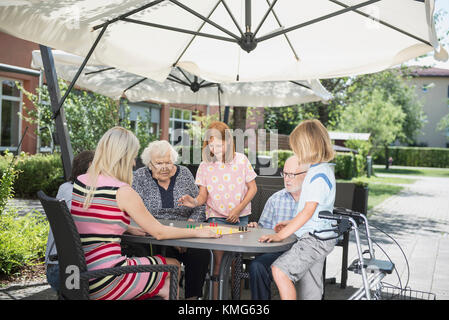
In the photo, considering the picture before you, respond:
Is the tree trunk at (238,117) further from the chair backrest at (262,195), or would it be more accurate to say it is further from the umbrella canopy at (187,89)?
the chair backrest at (262,195)

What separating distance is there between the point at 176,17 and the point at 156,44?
0.42 meters

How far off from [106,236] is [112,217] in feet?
0.42

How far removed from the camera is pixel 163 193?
4.59 metres

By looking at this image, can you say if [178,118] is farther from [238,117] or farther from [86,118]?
[238,117]

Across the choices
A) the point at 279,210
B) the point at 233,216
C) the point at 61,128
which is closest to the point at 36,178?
the point at 61,128

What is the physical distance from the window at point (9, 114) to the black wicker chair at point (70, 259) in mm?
13663

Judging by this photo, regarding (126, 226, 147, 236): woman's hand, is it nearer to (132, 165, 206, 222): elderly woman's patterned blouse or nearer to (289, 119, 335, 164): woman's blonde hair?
(132, 165, 206, 222): elderly woman's patterned blouse

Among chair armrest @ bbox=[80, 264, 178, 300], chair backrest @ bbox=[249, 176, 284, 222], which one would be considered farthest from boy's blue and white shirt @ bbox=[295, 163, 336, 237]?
chair backrest @ bbox=[249, 176, 284, 222]

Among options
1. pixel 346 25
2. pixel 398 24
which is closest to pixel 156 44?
pixel 346 25

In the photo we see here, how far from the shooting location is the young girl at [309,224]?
329cm

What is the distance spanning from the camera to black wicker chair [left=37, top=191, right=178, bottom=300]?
2.74 m

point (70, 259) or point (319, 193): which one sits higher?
point (319, 193)

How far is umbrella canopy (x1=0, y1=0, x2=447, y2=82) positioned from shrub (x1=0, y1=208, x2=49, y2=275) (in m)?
2.31

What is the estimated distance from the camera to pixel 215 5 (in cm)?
521
